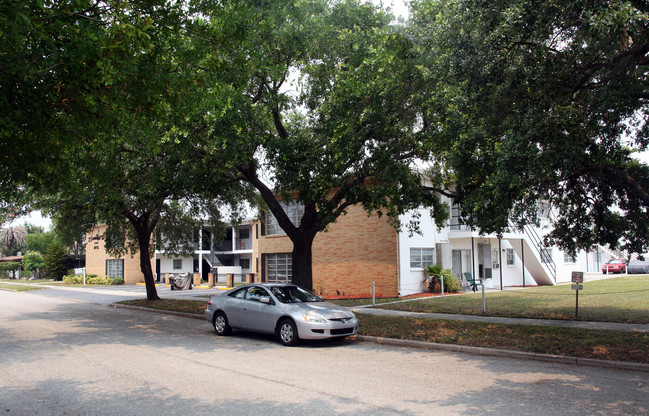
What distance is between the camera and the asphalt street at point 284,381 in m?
6.12

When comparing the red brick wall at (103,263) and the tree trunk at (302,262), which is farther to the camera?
the red brick wall at (103,263)


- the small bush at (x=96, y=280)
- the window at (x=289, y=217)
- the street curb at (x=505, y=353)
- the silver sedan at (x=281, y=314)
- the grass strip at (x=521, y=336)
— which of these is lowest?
the small bush at (x=96, y=280)

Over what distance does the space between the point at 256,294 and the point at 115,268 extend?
39.5 meters

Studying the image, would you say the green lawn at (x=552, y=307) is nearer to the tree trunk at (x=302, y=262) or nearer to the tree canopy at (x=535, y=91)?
the tree trunk at (x=302, y=262)

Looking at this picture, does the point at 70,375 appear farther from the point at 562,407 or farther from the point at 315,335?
the point at 562,407

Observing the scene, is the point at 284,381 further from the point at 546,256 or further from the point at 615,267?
the point at 615,267

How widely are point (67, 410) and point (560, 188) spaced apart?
11.9 m

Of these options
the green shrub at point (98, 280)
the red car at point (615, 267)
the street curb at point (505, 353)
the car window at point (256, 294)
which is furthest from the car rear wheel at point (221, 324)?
the red car at point (615, 267)

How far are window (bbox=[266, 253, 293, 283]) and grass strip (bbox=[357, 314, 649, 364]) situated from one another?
15712mm

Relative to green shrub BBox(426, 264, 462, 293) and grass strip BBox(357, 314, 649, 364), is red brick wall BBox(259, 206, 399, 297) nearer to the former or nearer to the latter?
green shrub BBox(426, 264, 462, 293)

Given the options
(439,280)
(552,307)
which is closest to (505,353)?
(552,307)

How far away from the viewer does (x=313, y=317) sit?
35.8 ft

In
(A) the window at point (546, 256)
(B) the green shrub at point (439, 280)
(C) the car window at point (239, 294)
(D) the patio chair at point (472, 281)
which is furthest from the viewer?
(A) the window at point (546, 256)

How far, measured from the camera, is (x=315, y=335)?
10.8m
